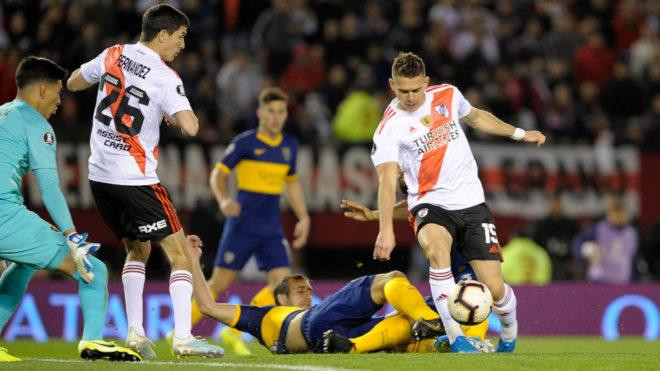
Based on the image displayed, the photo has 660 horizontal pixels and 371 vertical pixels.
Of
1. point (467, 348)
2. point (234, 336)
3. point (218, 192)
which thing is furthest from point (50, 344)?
point (467, 348)

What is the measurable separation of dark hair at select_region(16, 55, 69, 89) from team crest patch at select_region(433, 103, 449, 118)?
9.39 ft

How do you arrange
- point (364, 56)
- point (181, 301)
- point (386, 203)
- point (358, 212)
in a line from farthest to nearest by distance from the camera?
point (364, 56) < point (358, 212) < point (386, 203) < point (181, 301)

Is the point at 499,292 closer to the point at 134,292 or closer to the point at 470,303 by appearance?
the point at 470,303

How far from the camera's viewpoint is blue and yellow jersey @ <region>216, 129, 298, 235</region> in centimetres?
1346

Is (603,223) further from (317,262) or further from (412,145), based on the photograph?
(412,145)

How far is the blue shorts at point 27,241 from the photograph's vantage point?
8.64m

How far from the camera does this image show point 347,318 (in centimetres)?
985

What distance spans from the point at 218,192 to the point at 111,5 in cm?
666

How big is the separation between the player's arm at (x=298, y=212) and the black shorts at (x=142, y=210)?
4.08m

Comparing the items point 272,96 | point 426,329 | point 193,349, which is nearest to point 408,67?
point 426,329

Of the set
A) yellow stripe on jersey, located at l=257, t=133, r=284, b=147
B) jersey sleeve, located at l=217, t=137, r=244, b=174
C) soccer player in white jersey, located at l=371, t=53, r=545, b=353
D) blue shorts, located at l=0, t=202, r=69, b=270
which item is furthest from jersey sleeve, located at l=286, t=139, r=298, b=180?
blue shorts, located at l=0, t=202, r=69, b=270

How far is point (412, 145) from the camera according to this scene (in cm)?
991

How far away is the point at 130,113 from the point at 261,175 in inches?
172

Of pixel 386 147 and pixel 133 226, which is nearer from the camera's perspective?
pixel 133 226
